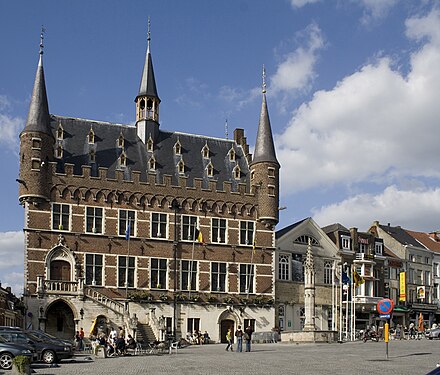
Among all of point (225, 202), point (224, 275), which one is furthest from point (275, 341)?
point (225, 202)

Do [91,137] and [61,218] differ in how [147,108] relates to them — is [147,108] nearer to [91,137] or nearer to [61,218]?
[91,137]

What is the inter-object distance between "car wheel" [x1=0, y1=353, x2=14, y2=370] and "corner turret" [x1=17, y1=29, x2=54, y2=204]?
24.1m

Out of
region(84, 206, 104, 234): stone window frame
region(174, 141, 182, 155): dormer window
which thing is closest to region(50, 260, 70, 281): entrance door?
region(84, 206, 104, 234): stone window frame

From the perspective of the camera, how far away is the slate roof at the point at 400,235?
7850 centimetres

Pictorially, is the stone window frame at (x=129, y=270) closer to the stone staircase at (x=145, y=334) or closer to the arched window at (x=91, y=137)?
the stone staircase at (x=145, y=334)

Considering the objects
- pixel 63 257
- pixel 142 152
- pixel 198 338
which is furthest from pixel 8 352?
pixel 142 152

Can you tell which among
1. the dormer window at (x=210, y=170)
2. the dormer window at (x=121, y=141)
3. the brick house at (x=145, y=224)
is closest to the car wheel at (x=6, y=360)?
the brick house at (x=145, y=224)

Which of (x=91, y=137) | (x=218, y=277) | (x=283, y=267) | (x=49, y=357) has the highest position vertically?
(x=91, y=137)

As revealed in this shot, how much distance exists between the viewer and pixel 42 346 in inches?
1211

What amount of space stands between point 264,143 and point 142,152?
968cm

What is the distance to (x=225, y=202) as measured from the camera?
56.6 meters

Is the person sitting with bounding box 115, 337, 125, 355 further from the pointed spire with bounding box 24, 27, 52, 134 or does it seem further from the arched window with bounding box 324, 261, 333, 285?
the arched window with bounding box 324, 261, 333, 285

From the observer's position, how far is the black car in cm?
3000

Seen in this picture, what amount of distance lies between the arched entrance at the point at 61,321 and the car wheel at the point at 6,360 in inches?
882
